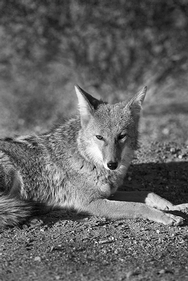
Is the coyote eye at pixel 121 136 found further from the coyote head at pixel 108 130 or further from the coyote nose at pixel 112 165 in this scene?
the coyote nose at pixel 112 165

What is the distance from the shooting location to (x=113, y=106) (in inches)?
237

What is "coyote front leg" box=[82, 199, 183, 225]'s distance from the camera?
5.43 m

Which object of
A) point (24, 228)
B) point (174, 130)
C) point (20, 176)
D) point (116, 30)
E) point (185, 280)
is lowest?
point (185, 280)

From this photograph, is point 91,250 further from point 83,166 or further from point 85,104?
point 85,104

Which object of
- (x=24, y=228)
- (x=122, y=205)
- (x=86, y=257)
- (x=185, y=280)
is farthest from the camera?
(x=122, y=205)

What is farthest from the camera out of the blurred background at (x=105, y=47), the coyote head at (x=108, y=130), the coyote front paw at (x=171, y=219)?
the blurred background at (x=105, y=47)

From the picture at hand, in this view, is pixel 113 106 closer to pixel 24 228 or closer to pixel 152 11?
pixel 24 228

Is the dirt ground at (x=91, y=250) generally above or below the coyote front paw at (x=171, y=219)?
below

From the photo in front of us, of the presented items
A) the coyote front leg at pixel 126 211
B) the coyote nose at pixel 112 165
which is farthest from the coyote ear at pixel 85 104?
the coyote front leg at pixel 126 211

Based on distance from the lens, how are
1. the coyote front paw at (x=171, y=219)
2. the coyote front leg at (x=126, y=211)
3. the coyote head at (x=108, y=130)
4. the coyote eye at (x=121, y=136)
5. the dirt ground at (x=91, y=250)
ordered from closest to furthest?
the dirt ground at (x=91, y=250), the coyote front paw at (x=171, y=219), the coyote front leg at (x=126, y=211), the coyote head at (x=108, y=130), the coyote eye at (x=121, y=136)

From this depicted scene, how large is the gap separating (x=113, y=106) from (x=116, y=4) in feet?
21.6

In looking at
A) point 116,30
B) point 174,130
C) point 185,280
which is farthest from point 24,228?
point 116,30

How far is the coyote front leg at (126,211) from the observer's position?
5426 millimetres

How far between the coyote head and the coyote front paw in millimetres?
817
